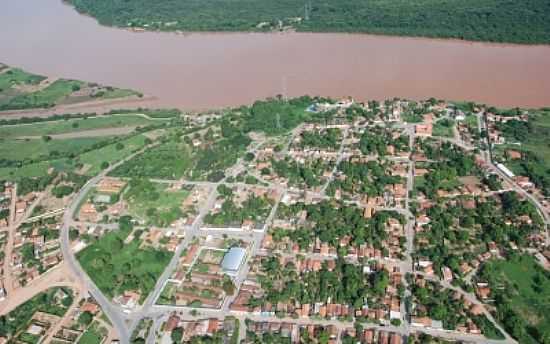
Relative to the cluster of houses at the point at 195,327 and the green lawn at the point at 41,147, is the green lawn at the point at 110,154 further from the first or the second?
the cluster of houses at the point at 195,327

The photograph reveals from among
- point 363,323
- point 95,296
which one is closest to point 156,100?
point 95,296

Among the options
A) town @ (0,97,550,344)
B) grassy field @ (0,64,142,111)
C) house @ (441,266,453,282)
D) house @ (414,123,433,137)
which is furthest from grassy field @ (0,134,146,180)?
house @ (441,266,453,282)

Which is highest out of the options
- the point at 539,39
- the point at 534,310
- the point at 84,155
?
the point at 539,39

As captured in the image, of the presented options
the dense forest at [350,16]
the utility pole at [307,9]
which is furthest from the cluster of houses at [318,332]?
the utility pole at [307,9]

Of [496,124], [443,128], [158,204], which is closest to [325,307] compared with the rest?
[158,204]

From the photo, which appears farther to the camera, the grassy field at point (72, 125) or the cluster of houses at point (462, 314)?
the grassy field at point (72, 125)

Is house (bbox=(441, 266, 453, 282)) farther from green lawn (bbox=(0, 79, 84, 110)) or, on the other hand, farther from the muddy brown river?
green lawn (bbox=(0, 79, 84, 110))

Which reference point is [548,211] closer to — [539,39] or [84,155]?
[539,39]
